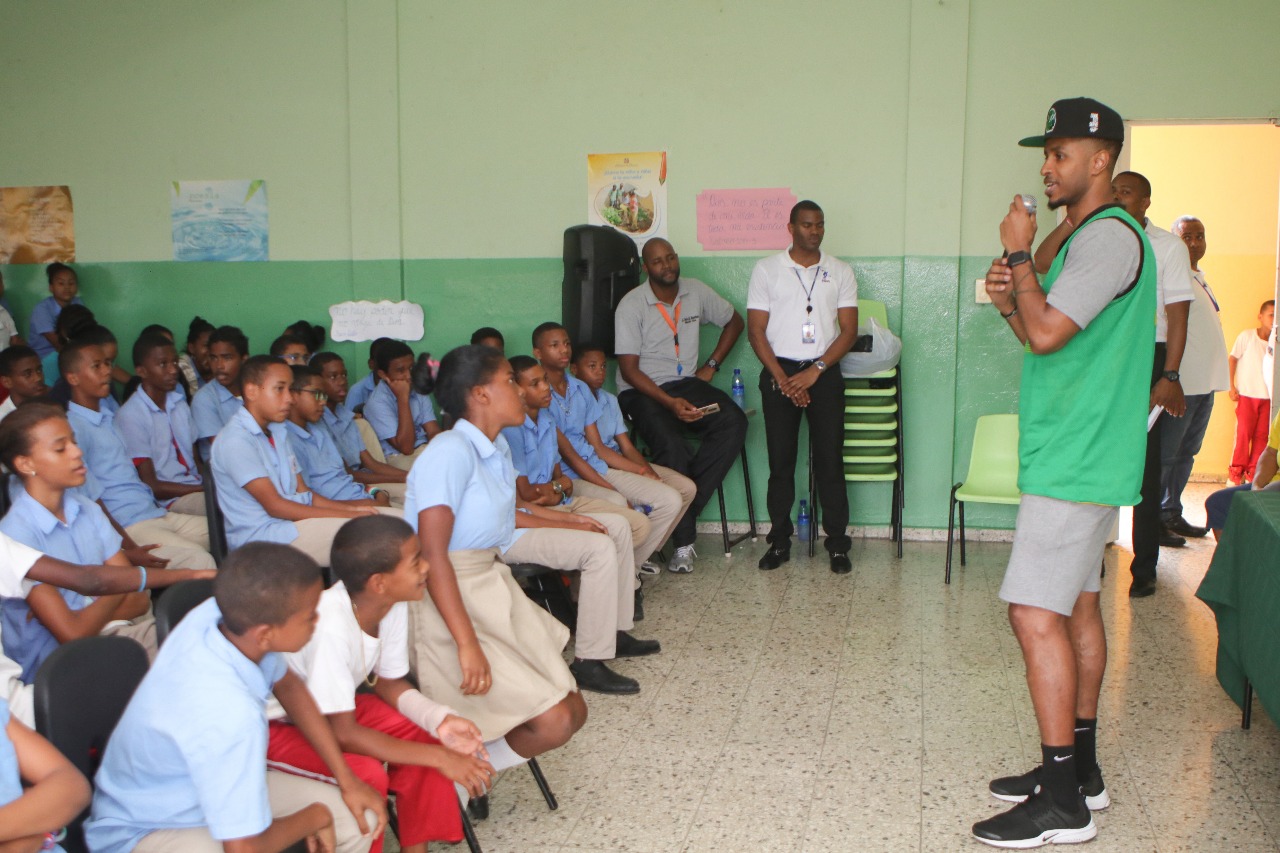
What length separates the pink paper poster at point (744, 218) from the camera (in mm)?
5812

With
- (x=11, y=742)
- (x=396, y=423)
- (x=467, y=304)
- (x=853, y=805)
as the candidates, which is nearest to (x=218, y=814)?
(x=11, y=742)

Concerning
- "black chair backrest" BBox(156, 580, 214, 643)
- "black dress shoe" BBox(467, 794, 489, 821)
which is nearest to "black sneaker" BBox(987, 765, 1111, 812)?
"black dress shoe" BBox(467, 794, 489, 821)

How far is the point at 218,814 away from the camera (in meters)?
1.83

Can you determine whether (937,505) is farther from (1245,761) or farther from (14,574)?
(14,574)

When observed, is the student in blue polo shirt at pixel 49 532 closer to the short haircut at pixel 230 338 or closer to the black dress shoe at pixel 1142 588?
the short haircut at pixel 230 338

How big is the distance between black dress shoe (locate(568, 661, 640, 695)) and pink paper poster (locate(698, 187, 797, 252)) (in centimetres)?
279

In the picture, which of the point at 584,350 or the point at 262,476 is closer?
the point at 262,476

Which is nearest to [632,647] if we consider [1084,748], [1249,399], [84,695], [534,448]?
[534,448]

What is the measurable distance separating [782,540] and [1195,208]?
4.42 metres

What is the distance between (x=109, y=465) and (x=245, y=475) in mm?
636

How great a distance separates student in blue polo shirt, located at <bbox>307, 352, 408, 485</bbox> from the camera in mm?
4895

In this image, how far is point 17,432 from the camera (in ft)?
8.97

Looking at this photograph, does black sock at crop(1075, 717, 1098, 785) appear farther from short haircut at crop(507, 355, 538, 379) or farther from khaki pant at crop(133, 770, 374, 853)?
short haircut at crop(507, 355, 538, 379)

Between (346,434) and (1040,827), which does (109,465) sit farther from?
(1040,827)
